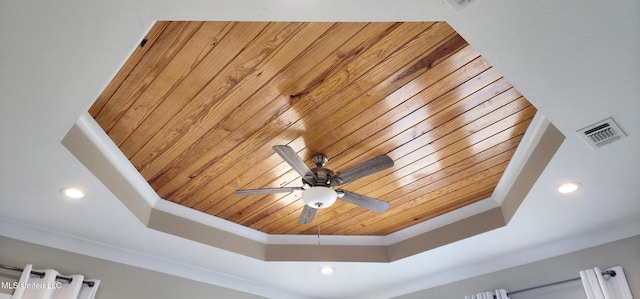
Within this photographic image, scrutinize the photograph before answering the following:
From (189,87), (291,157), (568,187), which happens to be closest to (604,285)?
(568,187)

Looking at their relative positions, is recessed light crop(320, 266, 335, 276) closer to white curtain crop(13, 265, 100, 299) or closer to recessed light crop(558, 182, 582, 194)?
white curtain crop(13, 265, 100, 299)

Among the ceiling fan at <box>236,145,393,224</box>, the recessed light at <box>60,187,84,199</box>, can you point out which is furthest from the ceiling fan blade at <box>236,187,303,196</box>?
the recessed light at <box>60,187,84,199</box>

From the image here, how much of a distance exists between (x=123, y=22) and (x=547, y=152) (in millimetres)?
2137

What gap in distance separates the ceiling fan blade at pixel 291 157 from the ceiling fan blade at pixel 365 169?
0.60 feet

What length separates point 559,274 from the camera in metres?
3.13

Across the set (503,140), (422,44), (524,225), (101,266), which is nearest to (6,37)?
(422,44)

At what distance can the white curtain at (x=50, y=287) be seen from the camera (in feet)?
8.63

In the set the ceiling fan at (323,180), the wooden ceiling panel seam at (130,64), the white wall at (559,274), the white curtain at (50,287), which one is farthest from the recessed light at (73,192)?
the white wall at (559,274)

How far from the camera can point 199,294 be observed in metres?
3.54

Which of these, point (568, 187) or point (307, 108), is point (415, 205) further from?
point (307, 108)

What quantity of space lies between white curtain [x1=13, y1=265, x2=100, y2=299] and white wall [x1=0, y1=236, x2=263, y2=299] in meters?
0.10

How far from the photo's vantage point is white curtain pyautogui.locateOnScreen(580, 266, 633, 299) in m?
2.76

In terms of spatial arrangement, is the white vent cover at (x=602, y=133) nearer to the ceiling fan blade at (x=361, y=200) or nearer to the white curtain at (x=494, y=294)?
the ceiling fan blade at (x=361, y=200)

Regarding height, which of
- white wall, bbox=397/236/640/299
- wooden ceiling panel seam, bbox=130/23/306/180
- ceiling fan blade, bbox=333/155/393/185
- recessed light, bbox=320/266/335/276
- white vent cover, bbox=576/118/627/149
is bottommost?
white wall, bbox=397/236/640/299
